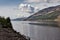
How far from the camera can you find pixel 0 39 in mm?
21547

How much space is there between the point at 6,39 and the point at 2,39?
2.31 feet

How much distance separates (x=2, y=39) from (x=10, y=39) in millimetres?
1233

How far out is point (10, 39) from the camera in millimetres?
22734

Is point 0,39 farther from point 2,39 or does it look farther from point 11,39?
point 11,39

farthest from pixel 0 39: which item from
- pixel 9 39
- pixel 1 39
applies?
pixel 9 39

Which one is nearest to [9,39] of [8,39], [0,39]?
[8,39]

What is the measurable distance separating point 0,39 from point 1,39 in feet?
0.46

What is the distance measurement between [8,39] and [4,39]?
637mm

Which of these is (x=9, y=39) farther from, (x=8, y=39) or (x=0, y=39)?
(x=0, y=39)

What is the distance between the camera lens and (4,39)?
73.1ft

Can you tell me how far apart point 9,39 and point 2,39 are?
133cm

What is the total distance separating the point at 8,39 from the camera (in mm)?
22797

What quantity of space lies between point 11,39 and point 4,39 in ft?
3.05

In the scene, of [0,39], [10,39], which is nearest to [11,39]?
[10,39]
